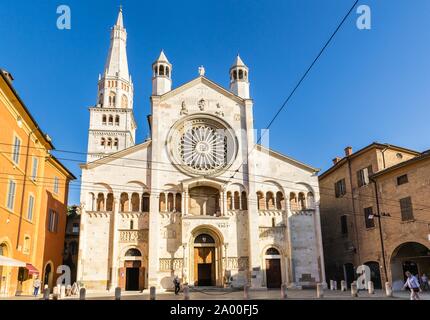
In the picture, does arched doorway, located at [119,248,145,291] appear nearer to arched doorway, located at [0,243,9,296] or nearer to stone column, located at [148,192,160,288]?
stone column, located at [148,192,160,288]

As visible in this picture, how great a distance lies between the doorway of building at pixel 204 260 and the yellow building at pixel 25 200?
1163 centimetres

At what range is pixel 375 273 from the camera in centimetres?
3134

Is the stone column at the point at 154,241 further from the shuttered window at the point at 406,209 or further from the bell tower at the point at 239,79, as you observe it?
the shuttered window at the point at 406,209

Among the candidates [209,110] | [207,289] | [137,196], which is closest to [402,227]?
[207,289]

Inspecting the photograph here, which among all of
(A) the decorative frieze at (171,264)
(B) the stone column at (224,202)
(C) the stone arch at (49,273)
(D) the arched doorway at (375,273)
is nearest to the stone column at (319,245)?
(D) the arched doorway at (375,273)

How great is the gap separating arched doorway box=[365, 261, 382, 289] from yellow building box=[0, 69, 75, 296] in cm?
2537

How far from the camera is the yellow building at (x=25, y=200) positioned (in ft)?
71.2

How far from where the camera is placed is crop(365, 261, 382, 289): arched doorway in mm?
30812

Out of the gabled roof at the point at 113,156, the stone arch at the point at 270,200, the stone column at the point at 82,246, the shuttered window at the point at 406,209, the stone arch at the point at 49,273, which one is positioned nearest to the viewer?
the shuttered window at the point at 406,209

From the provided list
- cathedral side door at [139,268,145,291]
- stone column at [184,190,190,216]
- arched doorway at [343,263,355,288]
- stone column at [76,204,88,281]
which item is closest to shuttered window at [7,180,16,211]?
stone column at [76,204,88,281]

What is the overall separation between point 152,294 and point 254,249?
11715 millimetres

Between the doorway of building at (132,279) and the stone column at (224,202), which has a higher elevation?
the stone column at (224,202)

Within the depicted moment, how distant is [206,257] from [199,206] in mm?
4282

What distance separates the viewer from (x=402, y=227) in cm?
2809
